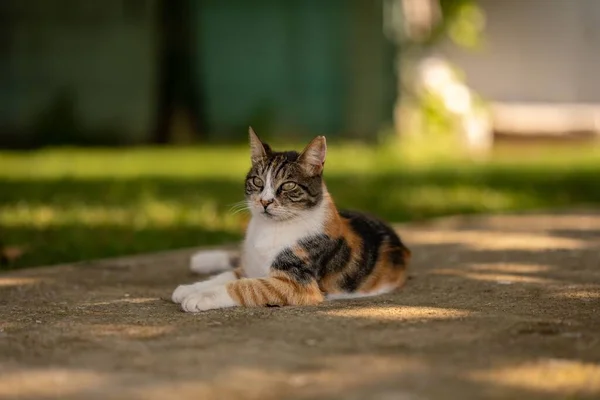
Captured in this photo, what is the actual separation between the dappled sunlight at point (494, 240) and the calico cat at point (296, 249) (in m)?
1.92

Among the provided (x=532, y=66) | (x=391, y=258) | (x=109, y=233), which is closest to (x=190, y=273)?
(x=391, y=258)

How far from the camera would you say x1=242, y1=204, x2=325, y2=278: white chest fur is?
5684 millimetres

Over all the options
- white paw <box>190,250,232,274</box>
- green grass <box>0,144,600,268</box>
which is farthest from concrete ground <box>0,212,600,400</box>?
green grass <box>0,144,600,268</box>

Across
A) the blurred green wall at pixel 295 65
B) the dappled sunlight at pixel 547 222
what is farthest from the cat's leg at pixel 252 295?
the blurred green wall at pixel 295 65

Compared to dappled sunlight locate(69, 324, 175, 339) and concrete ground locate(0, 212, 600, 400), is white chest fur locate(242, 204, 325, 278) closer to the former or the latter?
concrete ground locate(0, 212, 600, 400)

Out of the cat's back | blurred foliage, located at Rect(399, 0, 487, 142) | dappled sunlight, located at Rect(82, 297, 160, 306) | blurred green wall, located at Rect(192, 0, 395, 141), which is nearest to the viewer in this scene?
dappled sunlight, located at Rect(82, 297, 160, 306)

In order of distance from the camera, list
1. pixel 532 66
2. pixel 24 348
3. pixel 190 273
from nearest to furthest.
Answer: pixel 24 348, pixel 190 273, pixel 532 66

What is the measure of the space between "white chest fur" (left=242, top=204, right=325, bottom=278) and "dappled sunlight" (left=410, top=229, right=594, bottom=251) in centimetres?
226

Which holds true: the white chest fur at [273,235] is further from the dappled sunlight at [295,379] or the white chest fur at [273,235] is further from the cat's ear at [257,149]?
the dappled sunlight at [295,379]

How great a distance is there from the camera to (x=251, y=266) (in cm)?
586

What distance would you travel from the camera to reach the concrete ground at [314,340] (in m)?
3.89

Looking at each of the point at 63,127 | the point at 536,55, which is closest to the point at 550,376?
the point at 63,127

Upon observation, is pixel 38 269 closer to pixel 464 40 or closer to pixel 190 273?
pixel 190 273

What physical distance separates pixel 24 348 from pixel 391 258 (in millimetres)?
2312
